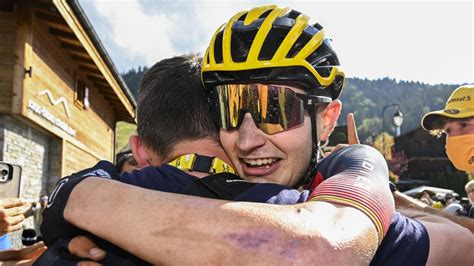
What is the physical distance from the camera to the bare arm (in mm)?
1428

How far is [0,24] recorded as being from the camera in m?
12.4

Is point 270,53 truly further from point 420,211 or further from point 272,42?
point 420,211

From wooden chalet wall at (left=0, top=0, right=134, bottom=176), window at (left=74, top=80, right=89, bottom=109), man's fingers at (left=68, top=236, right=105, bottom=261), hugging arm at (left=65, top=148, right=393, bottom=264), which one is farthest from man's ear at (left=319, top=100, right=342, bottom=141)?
window at (left=74, top=80, right=89, bottom=109)

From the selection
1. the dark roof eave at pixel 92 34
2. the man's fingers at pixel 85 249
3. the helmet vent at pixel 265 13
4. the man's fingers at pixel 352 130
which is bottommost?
the man's fingers at pixel 85 249

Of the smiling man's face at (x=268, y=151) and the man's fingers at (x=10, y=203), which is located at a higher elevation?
the smiling man's face at (x=268, y=151)

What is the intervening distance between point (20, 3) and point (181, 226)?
42.0 ft

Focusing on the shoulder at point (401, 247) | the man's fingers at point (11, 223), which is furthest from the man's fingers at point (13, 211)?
the shoulder at point (401, 247)

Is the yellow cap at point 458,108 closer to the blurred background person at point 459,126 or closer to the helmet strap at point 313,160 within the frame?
the blurred background person at point 459,126

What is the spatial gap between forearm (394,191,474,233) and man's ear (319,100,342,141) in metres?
0.56

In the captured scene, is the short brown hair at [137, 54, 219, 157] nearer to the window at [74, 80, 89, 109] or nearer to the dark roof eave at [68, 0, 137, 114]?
the dark roof eave at [68, 0, 137, 114]

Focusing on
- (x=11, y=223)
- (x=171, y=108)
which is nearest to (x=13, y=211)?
(x=11, y=223)

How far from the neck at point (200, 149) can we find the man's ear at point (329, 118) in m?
0.68

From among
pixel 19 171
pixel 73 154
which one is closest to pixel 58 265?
pixel 19 171

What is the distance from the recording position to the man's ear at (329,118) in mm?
2547
